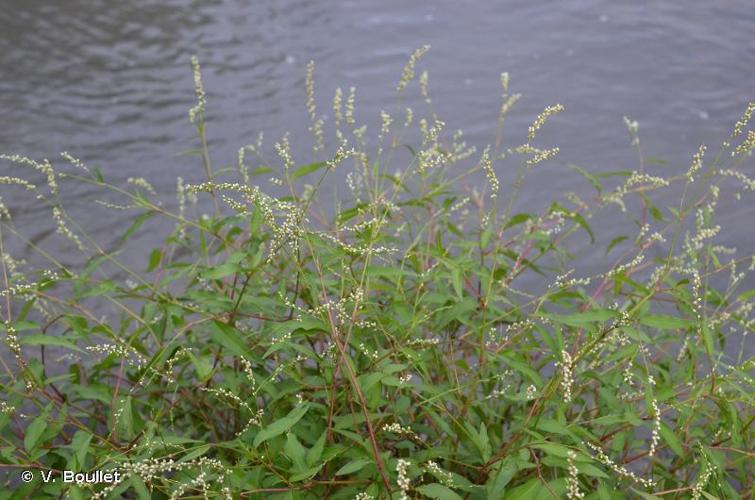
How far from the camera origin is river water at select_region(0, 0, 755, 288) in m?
4.90

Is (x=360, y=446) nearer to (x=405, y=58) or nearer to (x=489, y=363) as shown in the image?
(x=489, y=363)

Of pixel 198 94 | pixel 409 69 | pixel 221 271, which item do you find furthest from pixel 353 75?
pixel 221 271

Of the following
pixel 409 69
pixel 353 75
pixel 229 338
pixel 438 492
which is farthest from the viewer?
pixel 353 75

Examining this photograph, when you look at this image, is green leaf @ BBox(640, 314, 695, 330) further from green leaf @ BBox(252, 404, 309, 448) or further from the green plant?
green leaf @ BBox(252, 404, 309, 448)

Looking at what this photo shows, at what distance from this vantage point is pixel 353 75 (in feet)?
18.8

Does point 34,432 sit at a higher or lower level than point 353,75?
higher

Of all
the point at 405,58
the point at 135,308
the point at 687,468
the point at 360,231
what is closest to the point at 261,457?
the point at 360,231

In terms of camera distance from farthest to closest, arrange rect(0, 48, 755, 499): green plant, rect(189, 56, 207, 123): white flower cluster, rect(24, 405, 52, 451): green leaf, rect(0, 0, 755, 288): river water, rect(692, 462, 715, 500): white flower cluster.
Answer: rect(0, 0, 755, 288): river water < rect(189, 56, 207, 123): white flower cluster < rect(24, 405, 52, 451): green leaf < rect(0, 48, 755, 499): green plant < rect(692, 462, 715, 500): white flower cluster

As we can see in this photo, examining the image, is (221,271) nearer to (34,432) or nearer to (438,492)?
(34,432)

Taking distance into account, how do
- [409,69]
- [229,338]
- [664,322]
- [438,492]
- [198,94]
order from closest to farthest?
1. [438,492]
2. [664,322]
3. [229,338]
4. [198,94]
5. [409,69]

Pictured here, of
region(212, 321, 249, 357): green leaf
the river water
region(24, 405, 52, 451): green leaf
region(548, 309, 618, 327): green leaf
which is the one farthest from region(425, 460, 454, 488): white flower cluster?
the river water

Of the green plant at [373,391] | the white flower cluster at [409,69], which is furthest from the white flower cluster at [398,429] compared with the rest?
the white flower cluster at [409,69]

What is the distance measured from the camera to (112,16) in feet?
22.0

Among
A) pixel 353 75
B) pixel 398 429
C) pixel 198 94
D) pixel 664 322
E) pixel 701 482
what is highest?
pixel 198 94
